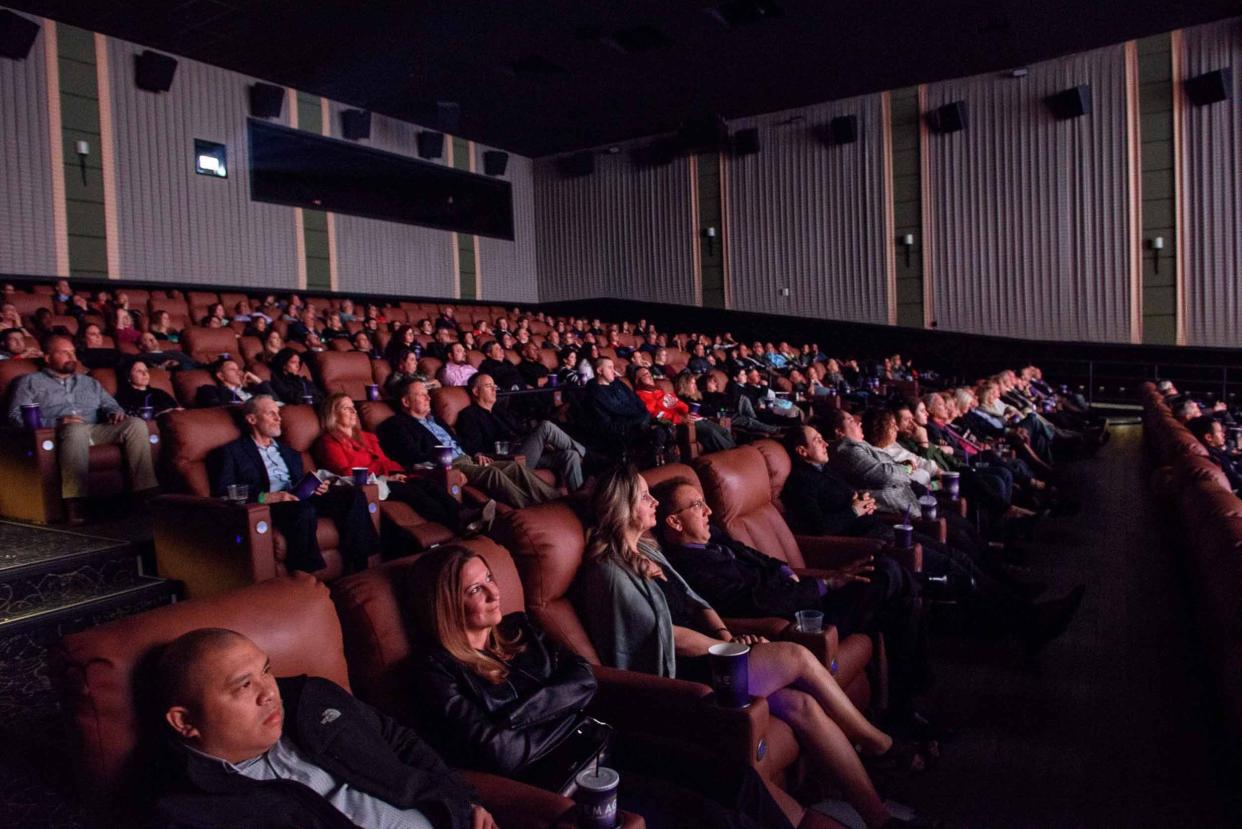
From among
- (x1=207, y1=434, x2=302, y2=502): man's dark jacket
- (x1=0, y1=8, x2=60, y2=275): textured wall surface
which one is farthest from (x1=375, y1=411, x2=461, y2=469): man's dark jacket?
(x1=0, y1=8, x2=60, y2=275): textured wall surface

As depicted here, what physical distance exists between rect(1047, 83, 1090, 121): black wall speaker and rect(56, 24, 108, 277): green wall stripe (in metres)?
10.3

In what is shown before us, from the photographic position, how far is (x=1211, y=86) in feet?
30.5

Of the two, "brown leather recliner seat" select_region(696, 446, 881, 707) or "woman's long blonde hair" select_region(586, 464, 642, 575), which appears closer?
"woman's long blonde hair" select_region(586, 464, 642, 575)

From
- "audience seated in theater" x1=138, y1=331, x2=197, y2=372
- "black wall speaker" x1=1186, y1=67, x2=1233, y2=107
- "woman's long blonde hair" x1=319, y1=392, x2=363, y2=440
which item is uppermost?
"black wall speaker" x1=1186, y1=67, x2=1233, y2=107

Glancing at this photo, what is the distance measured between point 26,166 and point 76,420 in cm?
524

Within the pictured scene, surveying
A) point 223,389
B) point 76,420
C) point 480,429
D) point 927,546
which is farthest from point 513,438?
point 927,546

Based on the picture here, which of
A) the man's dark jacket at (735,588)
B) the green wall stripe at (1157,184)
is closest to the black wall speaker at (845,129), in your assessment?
the green wall stripe at (1157,184)

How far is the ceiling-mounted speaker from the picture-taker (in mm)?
11938

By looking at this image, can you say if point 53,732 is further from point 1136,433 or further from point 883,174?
point 883,174

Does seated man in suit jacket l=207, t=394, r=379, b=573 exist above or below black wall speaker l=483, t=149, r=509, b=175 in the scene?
below

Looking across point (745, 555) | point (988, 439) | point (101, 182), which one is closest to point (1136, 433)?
point (988, 439)

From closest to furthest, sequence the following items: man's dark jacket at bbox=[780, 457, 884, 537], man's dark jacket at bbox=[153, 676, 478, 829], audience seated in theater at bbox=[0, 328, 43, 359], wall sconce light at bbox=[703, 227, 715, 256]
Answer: man's dark jacket at bbox=[153, 676, 478, 829]
man's dark jacket at bbox=[780, 457, 884, 537]
audience seated in theater at bbox=[0, 328, 43, 359]
wall sconce light at bbox=[703, 227, 715, 256]

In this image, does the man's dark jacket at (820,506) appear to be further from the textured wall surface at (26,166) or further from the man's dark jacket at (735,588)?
the textured wall surface at (26,166)

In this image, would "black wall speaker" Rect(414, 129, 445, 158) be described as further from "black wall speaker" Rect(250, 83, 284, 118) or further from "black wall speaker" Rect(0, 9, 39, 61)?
"black wall speaker" Rect(0, 9, 39, 61)
